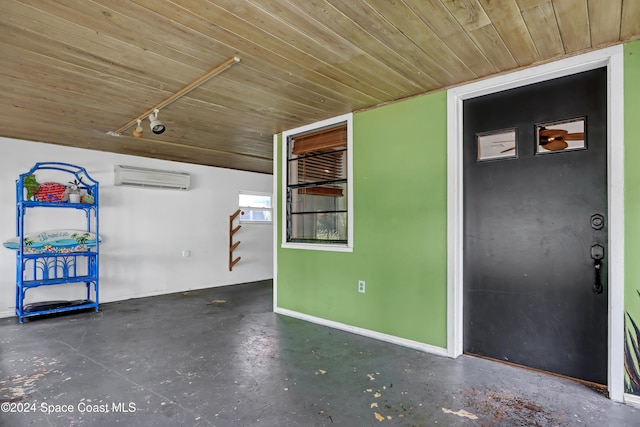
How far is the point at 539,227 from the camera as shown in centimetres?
265

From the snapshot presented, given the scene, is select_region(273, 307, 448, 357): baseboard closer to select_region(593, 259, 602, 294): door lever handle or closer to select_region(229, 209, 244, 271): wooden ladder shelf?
select_region(593, 259, 602, 294): door lever handle

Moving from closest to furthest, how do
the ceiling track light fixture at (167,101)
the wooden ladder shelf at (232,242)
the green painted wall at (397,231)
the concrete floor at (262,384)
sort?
the concrete floor at (262,384)
the ceiling track light fixture at (167,101)
the green painted wall at (397,231)
the wooden ladder shelf at (232,242)

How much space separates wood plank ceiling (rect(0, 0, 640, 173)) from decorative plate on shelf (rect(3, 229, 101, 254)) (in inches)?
60.1

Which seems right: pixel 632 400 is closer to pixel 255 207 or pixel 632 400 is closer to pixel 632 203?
pixel 632 203

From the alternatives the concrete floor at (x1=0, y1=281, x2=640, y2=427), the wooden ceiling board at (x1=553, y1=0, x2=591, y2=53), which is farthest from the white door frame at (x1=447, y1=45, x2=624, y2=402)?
the concrete floor at (x1=0, y1=281, x2=640, y2=427)

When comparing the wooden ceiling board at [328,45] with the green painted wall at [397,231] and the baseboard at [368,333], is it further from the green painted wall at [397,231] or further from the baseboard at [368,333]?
the baseboard at [368,333]

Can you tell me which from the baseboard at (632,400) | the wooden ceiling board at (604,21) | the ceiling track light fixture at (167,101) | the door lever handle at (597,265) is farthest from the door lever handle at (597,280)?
the ceiling track light fixture at (167,101)

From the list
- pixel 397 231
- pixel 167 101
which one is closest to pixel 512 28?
pixel 397 231

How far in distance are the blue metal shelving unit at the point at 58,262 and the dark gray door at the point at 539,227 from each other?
466 centimetres

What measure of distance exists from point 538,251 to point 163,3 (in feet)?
9.55

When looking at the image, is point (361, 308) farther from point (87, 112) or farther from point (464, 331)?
point (87, 112)

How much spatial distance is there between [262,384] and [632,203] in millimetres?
2677

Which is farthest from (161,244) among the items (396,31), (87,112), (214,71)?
(396,31)

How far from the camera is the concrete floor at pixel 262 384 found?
2.06 metres
